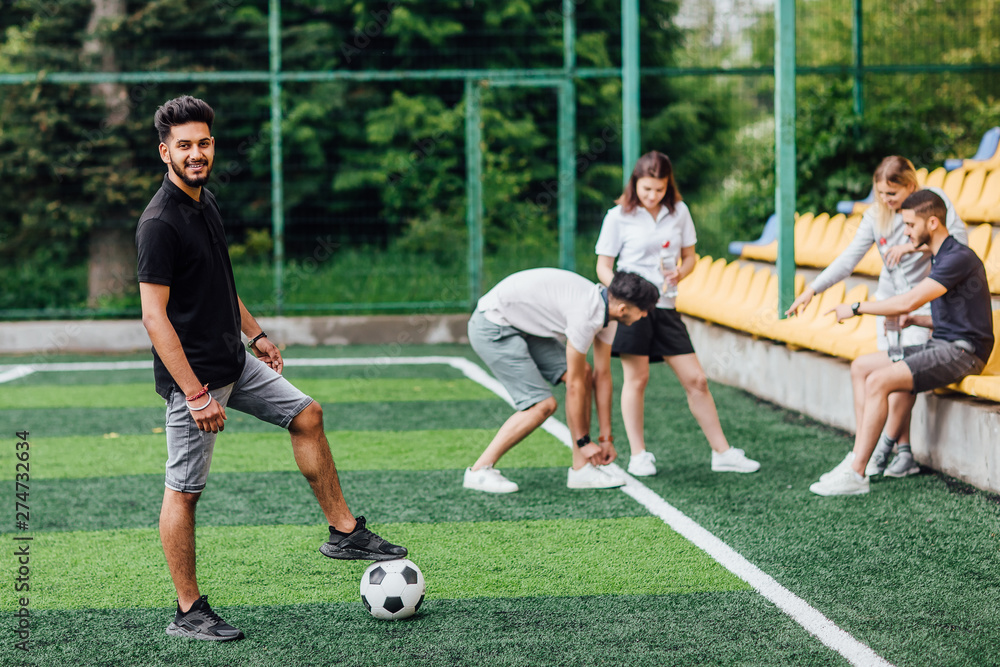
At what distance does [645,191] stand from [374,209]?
720 centimetres

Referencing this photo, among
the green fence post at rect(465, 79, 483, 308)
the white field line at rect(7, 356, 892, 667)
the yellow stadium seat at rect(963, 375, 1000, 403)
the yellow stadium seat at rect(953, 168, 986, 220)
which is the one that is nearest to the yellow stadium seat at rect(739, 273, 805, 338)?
the yellow stadium seat at rect(953, 168, 986, 220)

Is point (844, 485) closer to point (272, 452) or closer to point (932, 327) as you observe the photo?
point (932, 327)

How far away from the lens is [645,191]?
5.84 meters

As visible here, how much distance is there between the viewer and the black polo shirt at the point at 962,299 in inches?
204

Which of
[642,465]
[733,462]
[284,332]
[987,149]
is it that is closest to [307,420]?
[642,465]

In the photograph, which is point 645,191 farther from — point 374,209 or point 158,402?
point 374,209

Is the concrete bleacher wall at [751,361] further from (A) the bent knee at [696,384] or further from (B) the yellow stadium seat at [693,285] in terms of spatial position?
(A) the bent knee at [696,384]

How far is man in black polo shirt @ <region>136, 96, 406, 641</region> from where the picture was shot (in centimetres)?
345

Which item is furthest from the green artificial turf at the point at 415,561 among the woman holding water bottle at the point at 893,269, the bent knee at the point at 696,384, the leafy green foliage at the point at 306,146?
the leafy green foliage at the point at 306,146

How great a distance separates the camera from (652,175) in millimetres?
5801

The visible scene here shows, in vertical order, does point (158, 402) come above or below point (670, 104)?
below

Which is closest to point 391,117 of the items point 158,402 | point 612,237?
point 158,402

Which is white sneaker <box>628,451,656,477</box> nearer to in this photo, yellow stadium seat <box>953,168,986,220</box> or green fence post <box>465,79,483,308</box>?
yellow stadium seat <box>953,168,986,220</box>

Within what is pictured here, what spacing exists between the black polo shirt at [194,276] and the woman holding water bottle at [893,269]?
121 inches
